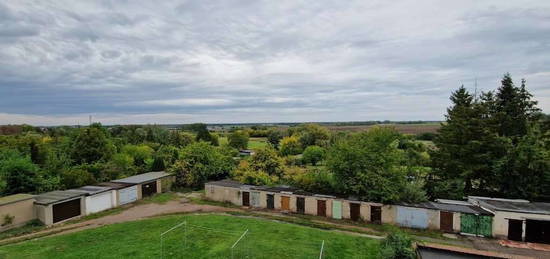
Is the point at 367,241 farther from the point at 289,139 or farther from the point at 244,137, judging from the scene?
the point at 244,137

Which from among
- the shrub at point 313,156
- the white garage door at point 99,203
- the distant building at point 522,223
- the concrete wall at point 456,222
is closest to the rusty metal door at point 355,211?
the concrete wall at point 456,222

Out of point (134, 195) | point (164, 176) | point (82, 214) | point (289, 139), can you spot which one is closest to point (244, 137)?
point (289, 139)

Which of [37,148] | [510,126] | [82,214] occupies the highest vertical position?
[510,126]

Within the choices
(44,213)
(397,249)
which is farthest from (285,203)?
(44,213)

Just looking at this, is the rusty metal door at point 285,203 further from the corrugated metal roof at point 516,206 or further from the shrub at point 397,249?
the corrugated metal roof at point 516,206

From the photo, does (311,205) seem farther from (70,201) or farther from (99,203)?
(70,201)

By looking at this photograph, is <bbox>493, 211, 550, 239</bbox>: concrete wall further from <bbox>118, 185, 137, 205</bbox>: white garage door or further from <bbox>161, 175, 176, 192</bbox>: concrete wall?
<bbox>161, 175, 176, 192</bbox>: concrete wall

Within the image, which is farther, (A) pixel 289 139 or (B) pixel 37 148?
(A) pixel 289 139
